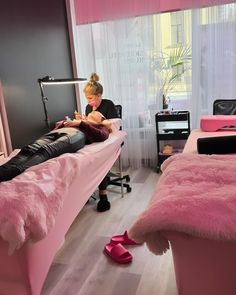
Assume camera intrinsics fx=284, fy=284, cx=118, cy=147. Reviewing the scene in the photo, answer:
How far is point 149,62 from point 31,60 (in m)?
1.41

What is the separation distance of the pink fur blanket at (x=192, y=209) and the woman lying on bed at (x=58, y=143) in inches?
31.8

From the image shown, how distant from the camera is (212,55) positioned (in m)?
3.29

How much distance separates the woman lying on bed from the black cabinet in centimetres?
93

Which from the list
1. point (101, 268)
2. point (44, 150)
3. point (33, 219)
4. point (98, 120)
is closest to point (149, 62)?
point (98, 120)

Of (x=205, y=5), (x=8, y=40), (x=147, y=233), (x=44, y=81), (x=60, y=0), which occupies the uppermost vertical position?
(x=60, y=0)

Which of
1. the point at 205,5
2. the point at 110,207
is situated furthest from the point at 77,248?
the point at 205,5

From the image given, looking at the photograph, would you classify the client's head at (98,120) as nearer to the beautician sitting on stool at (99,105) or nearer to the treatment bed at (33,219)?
the beautician sitting on stool at (99,105)

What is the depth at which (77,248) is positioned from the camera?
208 cm

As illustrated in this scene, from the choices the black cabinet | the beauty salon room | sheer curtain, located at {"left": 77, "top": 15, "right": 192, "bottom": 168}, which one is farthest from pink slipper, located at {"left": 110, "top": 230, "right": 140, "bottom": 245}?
sheer curtain, located at {"left": 77, "top": 15, "right": 192, "bottom": 168}

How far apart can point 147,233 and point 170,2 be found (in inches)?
121

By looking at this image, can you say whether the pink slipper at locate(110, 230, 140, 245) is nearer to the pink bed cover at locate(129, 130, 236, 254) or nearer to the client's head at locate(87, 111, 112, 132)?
the pink bed cover at locate(129, 130, 236, 254)

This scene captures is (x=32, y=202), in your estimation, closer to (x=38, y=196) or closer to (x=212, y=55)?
(x=38, y=196)

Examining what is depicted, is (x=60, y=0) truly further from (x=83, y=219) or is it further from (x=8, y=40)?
(x=83, y=219)

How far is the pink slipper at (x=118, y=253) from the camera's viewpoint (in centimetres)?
189
